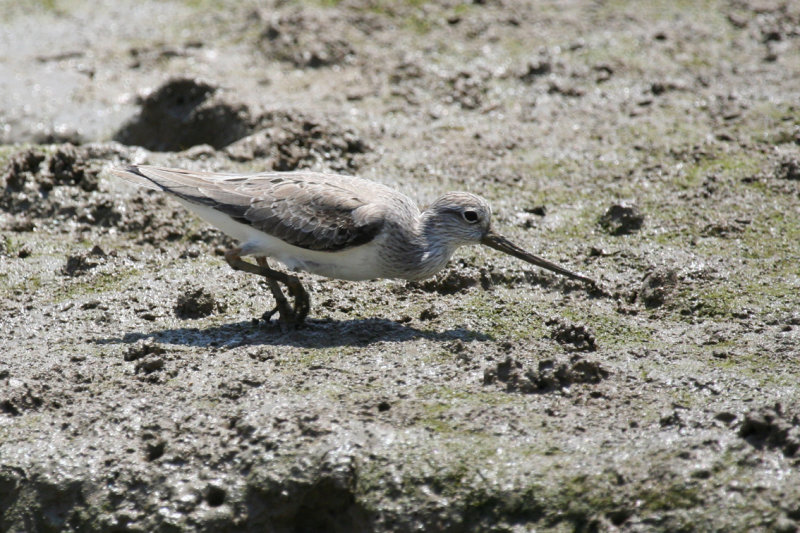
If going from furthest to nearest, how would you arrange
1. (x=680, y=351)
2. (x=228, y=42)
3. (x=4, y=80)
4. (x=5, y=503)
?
(x=228, y=42)
(x=4, y=80)
(x=680, y=351)
(x=5, y=503)

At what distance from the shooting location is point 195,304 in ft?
20.3

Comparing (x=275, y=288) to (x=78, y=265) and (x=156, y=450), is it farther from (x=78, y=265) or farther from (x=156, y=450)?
(x=78, y=265)

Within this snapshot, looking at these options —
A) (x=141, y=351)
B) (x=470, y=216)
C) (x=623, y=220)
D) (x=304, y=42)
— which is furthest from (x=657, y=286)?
(x=304, y=42)

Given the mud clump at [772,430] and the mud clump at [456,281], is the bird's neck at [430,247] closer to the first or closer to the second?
the mud clump at [456,281]

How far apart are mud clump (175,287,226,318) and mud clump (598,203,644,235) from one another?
308cm

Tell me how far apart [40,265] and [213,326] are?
1.71 metres

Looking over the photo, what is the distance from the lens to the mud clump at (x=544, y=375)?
200 inches

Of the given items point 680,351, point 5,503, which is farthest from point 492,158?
point 5,503

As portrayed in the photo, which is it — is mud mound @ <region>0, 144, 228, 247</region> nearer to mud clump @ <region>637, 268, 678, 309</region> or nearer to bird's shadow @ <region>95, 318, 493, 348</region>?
bird's shadow @ <region>95, 318, 493, 348</region>

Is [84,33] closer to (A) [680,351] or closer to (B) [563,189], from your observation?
(B) [563,189]

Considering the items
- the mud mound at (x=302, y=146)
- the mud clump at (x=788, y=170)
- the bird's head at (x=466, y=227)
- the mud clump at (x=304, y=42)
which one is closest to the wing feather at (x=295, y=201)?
the bird's head at (x=466, y=227)

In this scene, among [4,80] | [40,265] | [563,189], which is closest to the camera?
[40,265]

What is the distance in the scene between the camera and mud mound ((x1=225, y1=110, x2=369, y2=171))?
8.00 meters

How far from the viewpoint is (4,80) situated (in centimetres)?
955
